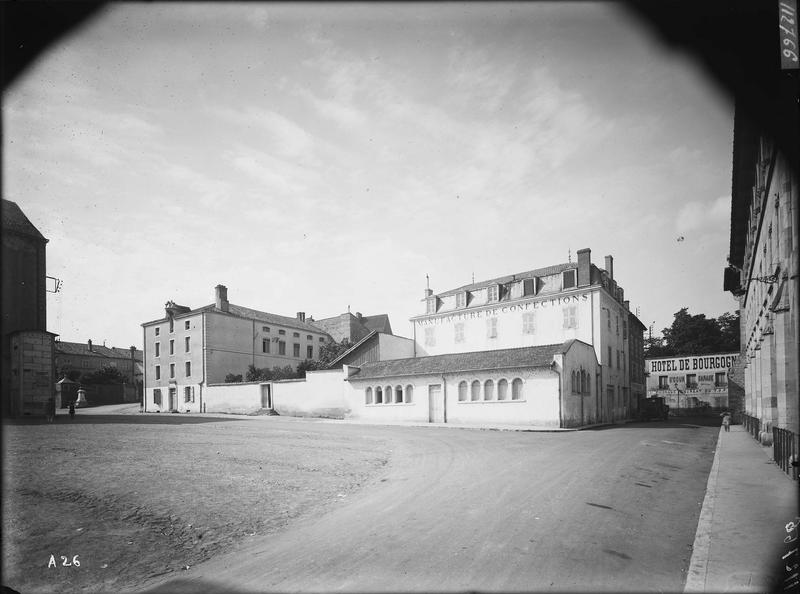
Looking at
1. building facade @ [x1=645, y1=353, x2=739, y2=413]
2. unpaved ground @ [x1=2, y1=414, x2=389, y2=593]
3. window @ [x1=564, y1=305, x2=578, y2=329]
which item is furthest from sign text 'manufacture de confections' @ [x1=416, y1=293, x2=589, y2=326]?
building facade @ [x1=645, y1=353, x2=739, y2=413]

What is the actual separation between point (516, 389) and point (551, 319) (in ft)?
31.6

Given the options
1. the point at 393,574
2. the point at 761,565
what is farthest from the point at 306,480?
the point at 761,565

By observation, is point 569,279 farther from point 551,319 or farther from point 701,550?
point 701,550

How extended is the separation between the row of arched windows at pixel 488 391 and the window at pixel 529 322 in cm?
911

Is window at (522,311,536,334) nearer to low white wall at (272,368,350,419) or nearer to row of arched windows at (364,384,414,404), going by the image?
row of arched windows at (364,384,414,404)

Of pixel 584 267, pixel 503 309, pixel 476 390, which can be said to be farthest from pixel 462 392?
pixel 584 267

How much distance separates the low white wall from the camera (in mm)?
34062

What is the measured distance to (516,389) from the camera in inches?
1045

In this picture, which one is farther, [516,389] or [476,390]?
[476,390]

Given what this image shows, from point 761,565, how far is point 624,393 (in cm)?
3704

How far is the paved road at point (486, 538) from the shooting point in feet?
14.1

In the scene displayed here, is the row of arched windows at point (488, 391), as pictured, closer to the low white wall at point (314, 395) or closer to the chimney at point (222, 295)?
the low white wall at point (314, 395)

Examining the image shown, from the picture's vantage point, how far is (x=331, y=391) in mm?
34438

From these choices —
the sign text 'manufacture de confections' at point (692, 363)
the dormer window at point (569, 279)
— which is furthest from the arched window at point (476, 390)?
the sign text 'manufacture de confections' at point (692, 363)
